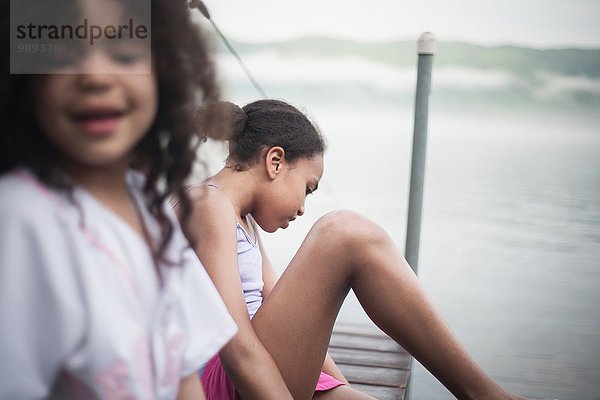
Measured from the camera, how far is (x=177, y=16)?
737 millimetres

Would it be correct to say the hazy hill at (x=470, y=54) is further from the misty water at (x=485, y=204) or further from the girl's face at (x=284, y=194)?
the girl's face at (x=284, y=194)

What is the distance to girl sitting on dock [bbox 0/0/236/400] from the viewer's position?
24.2 inches

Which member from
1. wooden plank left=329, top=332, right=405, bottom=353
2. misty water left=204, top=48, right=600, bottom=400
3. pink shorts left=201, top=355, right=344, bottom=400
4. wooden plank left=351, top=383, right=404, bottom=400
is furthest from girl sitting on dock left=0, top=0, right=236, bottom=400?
wooden plank left=329, top=332, right=405, bottom=353

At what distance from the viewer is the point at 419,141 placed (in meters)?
1.98

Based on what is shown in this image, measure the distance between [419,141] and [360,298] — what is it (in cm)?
81

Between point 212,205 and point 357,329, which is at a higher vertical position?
point 212,205

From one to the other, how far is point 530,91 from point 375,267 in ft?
20.4

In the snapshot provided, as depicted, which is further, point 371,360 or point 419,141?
point 419,141

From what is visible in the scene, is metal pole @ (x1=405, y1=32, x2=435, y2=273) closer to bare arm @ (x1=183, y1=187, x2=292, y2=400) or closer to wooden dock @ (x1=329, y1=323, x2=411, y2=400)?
wooden dock @ (x1=329, y1=323, x2=411, y2=400)

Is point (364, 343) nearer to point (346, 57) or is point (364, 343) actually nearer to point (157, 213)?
point (157, 213)

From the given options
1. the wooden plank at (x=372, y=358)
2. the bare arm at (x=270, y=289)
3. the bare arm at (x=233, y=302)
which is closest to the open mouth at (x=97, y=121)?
the bare arm at (x=233, y=302)

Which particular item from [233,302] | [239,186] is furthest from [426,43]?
[233,302]

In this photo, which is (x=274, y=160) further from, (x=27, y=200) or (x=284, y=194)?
(x=27, y=200)

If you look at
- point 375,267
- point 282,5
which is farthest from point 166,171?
point 282,5
